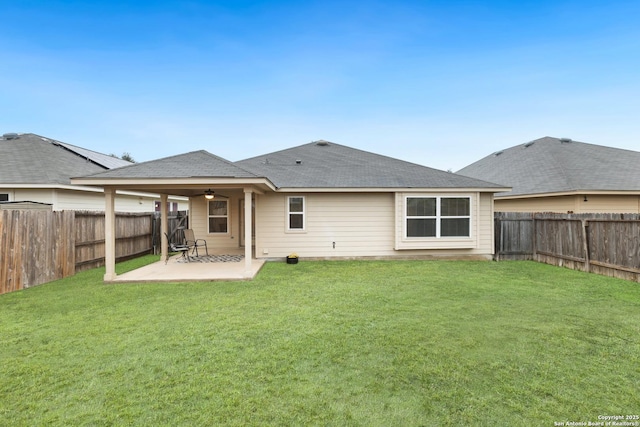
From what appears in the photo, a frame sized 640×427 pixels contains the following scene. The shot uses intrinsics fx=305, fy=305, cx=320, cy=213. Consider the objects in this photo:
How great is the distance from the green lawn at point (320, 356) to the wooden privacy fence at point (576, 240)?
5.28 ft

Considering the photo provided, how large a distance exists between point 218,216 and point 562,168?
1361cm

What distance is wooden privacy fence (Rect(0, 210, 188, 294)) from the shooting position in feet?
19.5

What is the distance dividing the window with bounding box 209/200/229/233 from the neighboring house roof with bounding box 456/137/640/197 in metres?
11.5

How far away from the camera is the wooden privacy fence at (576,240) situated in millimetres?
6703

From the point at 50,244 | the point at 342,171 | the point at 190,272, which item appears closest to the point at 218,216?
the point at 190,272

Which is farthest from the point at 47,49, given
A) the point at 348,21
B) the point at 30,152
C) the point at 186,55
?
the point at 348,21

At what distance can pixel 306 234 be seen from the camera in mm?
9578

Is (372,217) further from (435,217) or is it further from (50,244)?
(50,244)

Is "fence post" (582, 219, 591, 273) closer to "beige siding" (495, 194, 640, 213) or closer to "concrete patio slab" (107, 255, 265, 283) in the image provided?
"beige siding" (495, 194, 640, 213)

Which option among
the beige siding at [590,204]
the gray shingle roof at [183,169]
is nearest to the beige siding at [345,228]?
the gray shingle roof at [183,169]

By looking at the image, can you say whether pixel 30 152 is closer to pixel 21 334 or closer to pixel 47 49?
pixel 47 49

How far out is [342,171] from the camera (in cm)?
1065

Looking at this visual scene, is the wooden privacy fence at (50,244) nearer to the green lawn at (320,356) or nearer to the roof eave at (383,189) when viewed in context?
the green lawn at (320,356)

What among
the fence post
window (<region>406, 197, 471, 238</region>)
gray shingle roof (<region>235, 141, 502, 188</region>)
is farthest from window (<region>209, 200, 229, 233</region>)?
the fence post
